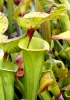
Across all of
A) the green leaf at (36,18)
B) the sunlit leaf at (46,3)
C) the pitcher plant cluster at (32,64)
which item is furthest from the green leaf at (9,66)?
the sunlit leaf at (46,3)

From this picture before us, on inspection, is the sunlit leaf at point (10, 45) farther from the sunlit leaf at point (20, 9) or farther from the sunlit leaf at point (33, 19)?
the sunlit leaf at point (20, 9)

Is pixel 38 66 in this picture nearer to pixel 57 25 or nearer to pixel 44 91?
pixel 44 91

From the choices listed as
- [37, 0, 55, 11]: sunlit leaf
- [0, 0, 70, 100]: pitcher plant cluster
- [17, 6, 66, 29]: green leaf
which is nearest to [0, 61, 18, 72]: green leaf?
[0, 0, 70, 100]: pitcher plant cluster

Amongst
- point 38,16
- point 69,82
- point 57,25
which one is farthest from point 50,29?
point 38,16

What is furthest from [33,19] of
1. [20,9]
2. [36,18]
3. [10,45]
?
[20,9]

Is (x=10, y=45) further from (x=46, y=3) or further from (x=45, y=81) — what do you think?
(x=46, y=3)

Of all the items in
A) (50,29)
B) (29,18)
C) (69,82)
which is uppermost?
(29,18)
